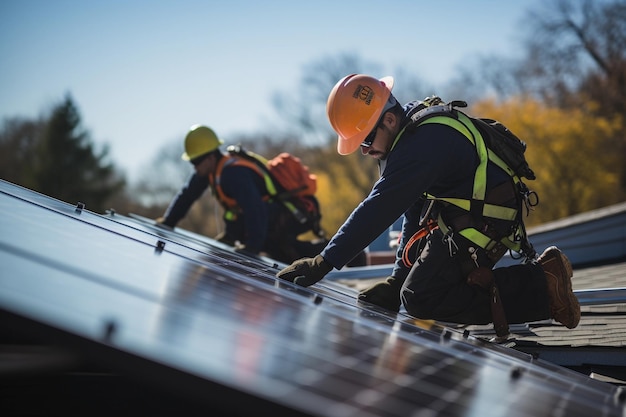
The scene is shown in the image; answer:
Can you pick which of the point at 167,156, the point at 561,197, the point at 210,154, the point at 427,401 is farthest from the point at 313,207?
the point at 167,156

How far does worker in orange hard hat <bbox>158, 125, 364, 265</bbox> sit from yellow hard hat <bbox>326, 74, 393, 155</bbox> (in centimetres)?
371

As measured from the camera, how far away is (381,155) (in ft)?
15.1

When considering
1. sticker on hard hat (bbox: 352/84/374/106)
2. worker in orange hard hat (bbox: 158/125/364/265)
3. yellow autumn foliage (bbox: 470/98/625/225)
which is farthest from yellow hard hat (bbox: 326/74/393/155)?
yellow autumn foliage (bbox: 470/98/625/225)

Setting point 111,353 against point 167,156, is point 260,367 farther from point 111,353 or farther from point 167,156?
point 167,156

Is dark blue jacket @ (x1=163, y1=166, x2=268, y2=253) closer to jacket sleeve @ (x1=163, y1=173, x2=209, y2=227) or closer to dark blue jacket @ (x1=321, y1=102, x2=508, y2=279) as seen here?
jacket sleeve @ (x1=163, y1=173, x2=209, y2=227)

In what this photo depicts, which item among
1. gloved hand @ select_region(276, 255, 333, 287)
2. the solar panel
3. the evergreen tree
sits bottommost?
the solar panel

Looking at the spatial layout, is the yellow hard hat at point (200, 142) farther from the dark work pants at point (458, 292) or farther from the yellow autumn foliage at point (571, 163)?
the yellow autumn foliage at point (571, 163)

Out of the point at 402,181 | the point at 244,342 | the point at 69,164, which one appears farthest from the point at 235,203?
the point at 69,164

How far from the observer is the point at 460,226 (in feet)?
14.1

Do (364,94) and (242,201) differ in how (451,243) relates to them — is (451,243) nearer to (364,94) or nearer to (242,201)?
(364,94)

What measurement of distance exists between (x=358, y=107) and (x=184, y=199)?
4741 millimetres

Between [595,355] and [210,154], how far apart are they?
5417mm

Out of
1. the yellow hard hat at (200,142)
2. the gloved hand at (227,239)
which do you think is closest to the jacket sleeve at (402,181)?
the yellow hard hat at (200,142)

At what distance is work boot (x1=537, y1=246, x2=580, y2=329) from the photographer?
4277mm
